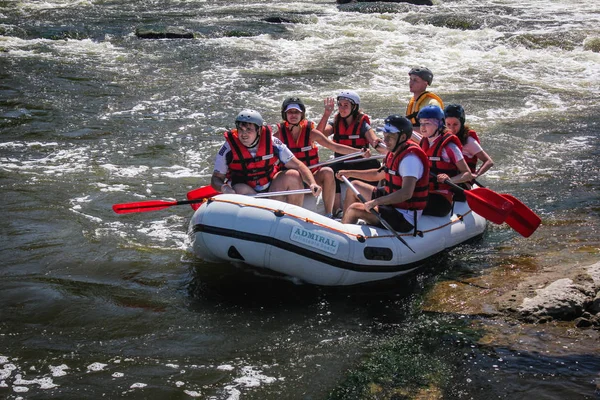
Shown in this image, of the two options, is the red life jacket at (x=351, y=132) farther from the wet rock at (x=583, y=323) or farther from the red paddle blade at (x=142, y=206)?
the wet rock at (x=583, y=323)

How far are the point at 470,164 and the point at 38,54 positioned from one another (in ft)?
35.9

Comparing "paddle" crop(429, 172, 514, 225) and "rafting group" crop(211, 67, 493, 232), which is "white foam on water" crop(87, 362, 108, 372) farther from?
"paddle" crop(429, 172, 514, 225)

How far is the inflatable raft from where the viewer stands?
18.0 ft

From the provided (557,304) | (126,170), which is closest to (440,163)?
(557,304)

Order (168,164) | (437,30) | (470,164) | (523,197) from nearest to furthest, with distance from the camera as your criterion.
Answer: (470,164), (523,197), (168,164), (437,30)

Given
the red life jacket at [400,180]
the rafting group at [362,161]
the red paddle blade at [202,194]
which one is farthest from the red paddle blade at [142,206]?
the red life jacket at [400,180]

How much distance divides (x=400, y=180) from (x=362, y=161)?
153cm

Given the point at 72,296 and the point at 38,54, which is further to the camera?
the point at 38,54

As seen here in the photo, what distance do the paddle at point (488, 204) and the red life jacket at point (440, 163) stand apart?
0.09 meters

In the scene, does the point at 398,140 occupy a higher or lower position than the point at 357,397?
higher

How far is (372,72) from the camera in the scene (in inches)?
547

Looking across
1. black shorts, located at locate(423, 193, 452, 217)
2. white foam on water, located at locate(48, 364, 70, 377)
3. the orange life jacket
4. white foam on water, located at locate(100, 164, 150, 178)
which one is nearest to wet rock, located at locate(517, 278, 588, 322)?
black shorts, located at locate(423, 193, 452, 217)

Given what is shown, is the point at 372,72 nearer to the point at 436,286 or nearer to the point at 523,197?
the point at 523,197

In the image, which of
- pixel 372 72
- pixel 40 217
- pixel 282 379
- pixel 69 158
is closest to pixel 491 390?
pixel 282 379
